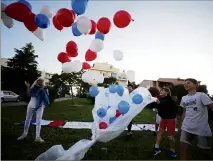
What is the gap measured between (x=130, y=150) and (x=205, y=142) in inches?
61.6

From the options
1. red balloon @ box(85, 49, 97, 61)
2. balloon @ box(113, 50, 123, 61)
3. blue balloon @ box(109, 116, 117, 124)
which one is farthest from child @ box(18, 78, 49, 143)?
balloon @ box(113, 50, 123, 61)

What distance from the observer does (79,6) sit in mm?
3277

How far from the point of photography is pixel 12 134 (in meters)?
5.02

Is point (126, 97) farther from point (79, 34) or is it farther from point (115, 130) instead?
point (79, 34)

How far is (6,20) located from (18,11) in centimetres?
34

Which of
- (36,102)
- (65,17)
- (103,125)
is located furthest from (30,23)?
(103,125)

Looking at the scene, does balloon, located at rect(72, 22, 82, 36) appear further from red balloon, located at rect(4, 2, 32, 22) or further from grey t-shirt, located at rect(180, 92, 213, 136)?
grey t-shirt, located at rect(180, 92, 213, 136)

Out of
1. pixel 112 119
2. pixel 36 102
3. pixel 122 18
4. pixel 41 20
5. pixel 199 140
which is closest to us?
pixel 199 140

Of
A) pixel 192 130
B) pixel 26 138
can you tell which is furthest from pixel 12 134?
pixel 192 130

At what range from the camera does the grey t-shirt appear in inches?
124

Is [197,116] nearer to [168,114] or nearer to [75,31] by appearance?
[168,114]

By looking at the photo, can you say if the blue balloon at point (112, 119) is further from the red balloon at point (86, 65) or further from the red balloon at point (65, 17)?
the red balloon at point (65, 17)

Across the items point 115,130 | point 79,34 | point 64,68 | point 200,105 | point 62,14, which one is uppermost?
point 62,14

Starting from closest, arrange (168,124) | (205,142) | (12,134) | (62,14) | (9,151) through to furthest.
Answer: (205,142) < (62,14) < (9,151) < (168,124) < (12,134)
